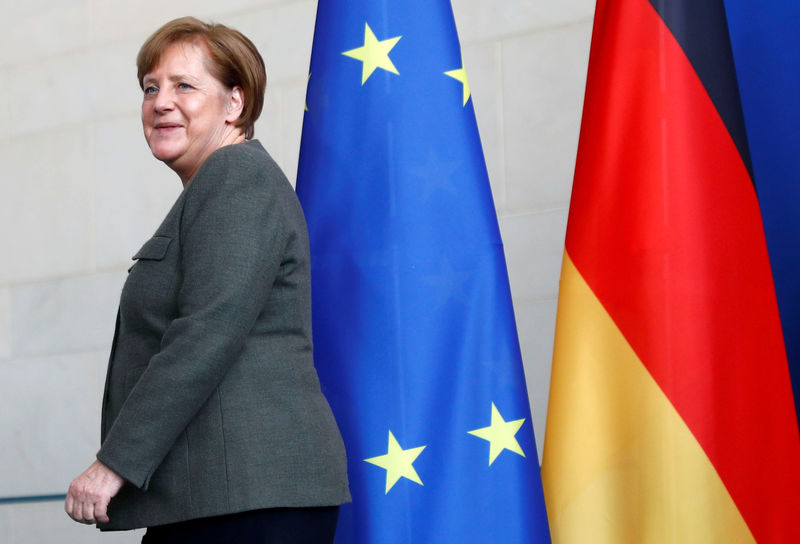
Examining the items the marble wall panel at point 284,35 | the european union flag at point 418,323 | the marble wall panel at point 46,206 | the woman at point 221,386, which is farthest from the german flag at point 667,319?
the marble wall panel at point 46,206

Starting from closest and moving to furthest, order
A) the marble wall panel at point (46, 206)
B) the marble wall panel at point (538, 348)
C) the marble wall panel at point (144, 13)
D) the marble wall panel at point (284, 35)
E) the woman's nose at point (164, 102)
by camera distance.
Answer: the woman's nose at point (164, 102)
the marble wall panel at point (538, 348)
the marble wall panel at point (284, 35)
the marble wall panel at point (144, 13)
the marble wall panel at point (46, 206)

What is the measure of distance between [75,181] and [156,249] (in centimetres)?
170

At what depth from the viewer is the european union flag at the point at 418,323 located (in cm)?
145

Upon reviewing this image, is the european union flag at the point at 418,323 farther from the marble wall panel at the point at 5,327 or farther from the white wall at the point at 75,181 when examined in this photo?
the marble wall panel at the point at 5,327

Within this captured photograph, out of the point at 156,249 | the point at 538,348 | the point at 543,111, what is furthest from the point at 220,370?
the point at 543,111

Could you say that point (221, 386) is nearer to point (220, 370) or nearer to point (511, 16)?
point (220, 370)

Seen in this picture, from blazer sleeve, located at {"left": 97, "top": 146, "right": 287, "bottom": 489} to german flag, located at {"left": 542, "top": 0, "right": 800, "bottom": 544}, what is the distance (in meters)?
0.54

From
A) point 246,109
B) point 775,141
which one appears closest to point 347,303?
point 246,109

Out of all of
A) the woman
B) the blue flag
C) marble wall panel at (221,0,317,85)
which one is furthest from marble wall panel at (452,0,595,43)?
the woman

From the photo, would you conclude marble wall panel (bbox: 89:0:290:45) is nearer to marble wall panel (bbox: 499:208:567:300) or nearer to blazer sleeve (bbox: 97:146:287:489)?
marble wall panel (bbox: 499:208:567:300)

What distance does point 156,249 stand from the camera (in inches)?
47.3

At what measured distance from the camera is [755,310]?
1.45 metres

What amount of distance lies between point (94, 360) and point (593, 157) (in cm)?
158

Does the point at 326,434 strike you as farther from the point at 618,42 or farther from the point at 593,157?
the point at 618,42
